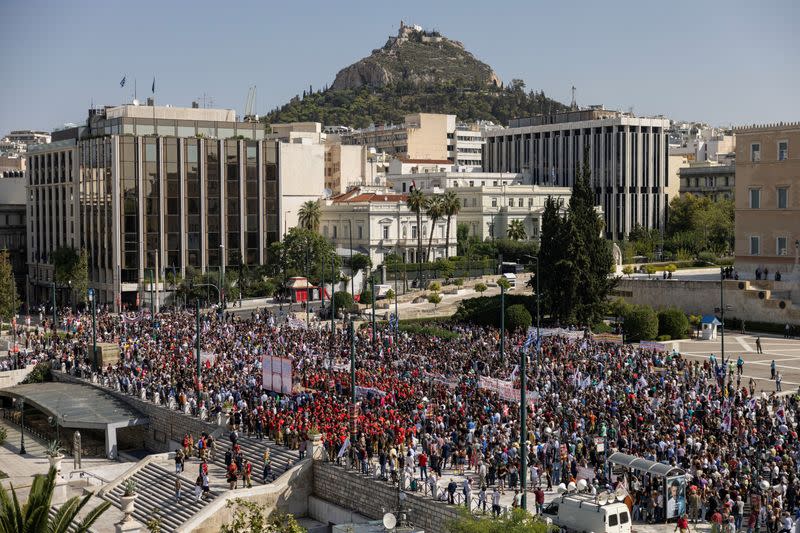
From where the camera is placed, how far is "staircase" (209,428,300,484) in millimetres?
35594

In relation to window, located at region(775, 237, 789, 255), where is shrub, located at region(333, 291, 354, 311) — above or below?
below

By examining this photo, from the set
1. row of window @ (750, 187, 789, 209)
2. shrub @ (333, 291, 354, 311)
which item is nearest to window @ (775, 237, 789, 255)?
row of window @ (750, 187, 789, 209)

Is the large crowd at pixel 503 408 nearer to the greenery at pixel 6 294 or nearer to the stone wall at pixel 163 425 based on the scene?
the stone wall at pixel 163 425

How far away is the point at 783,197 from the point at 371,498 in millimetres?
43752

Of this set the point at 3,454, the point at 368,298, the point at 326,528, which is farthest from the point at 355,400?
the point at 368,298

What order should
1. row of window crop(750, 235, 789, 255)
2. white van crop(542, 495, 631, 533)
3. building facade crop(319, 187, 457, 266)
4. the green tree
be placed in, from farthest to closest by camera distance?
1. building facade crop(319, 187, 457, 266)
2. row of window crop(750, 235, 789, 255)
3. the green tree
4. white van crop(542, 495, 631, 533)

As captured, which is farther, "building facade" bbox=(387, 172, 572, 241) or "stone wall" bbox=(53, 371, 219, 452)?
"building facade" bbox=(387, 172, 572, 241)

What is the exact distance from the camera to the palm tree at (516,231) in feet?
351

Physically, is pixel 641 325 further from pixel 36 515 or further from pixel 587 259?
pixel 36 515

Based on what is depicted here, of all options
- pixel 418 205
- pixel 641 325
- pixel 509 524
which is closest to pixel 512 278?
pixel 418 205

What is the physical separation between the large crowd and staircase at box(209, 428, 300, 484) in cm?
45

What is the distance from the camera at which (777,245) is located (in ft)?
222

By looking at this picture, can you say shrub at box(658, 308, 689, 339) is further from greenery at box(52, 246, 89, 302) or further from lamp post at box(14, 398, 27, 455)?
greenery at box(52, 246, 89, 302)

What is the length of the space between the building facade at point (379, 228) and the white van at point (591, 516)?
6849 cm
